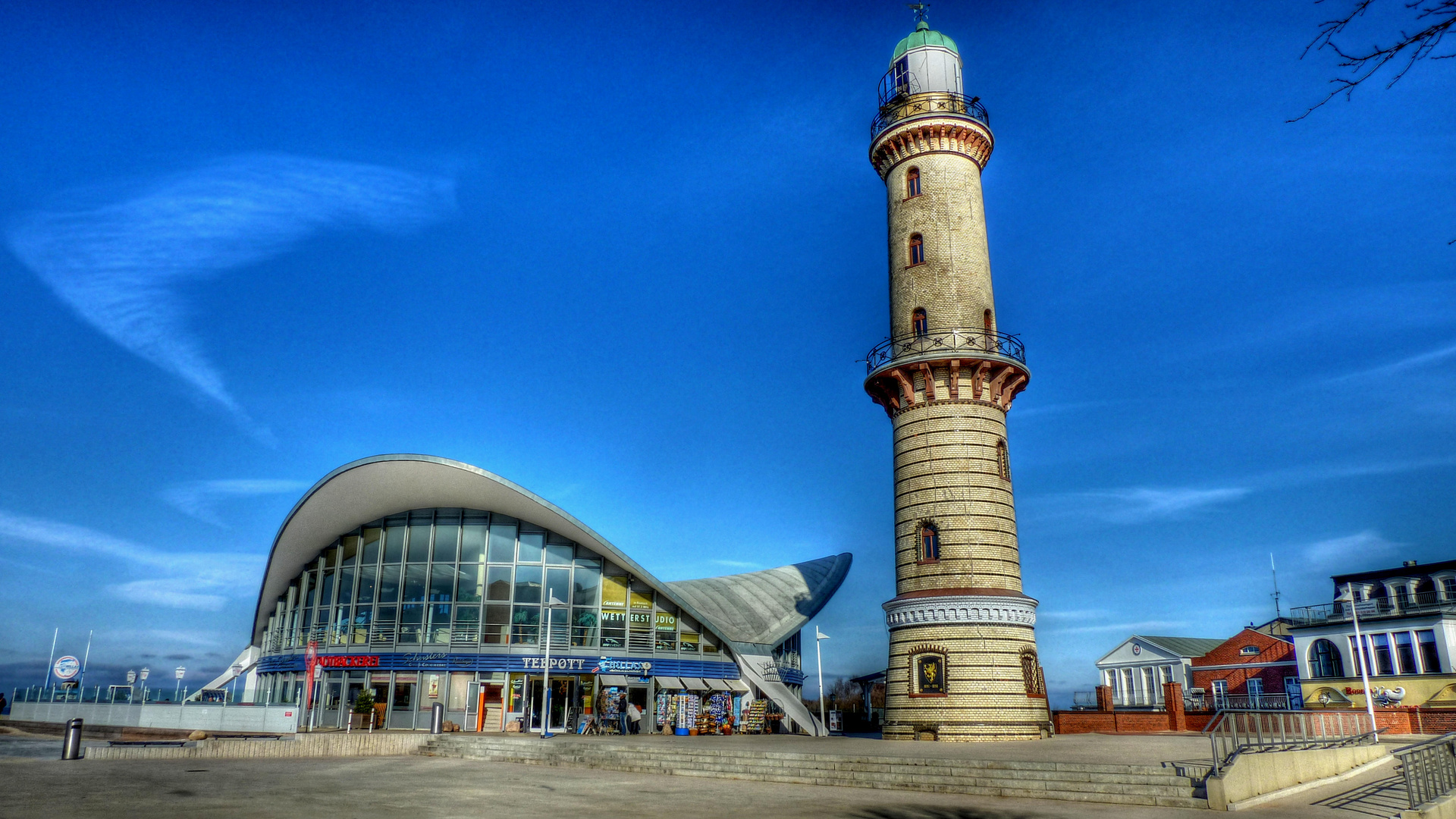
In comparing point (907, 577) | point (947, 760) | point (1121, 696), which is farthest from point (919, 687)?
point (1121, 696)

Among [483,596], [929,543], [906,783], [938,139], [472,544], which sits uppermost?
[938,139]

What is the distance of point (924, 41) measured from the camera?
32.8 m

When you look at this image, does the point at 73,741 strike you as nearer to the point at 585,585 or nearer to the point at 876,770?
the point at 585,585

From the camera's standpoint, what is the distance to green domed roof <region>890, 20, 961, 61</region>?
32.8 metres

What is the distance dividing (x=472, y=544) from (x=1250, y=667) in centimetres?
4350

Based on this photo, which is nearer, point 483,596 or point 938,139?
point 938,139

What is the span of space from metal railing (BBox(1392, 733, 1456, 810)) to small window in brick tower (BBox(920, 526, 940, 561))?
13.5 m

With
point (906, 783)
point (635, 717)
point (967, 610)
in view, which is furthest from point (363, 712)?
point (906, 783)

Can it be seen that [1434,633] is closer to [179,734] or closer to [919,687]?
[919,687]

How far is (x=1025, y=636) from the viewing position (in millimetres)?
26875

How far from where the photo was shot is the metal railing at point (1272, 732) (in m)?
15.3

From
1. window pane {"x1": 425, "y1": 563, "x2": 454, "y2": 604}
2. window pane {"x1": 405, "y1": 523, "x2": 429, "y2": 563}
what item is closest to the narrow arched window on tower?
window pane {"x1": 425, "y1": 563, "x2": 454, "y2": 604}

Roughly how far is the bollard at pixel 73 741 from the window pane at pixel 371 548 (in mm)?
15106

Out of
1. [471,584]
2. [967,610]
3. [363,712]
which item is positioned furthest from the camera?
[471,584]
